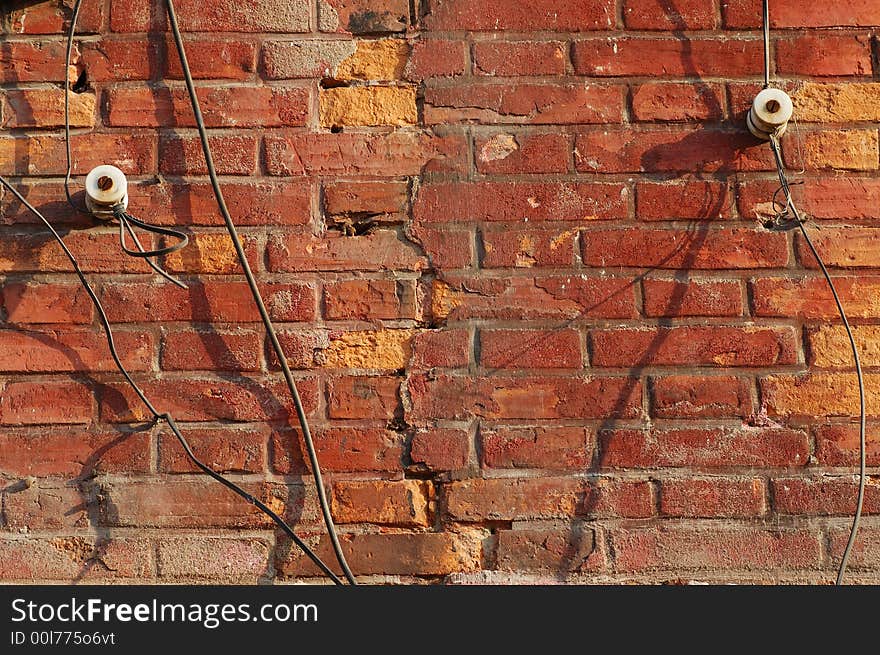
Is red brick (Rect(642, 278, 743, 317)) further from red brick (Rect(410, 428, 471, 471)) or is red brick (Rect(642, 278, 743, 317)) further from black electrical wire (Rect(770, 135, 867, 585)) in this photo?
red brick (Rect(410, 428, 471, 471))

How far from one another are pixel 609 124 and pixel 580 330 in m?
0.41

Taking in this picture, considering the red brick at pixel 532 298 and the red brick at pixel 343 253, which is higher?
the red brick at pixel 343 253

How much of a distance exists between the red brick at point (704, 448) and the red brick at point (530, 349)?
161 mm

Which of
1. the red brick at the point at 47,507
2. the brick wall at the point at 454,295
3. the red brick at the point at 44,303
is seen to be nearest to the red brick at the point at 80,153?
the brick wall at the point at 454,295

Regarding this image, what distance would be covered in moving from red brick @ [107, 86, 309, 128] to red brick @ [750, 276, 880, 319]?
94cm

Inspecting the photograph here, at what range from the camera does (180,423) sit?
1.84 meters

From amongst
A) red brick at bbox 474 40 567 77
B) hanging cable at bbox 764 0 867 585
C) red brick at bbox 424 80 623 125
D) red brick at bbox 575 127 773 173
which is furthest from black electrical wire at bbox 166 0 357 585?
hanging cable at bbox 764 0 867 585

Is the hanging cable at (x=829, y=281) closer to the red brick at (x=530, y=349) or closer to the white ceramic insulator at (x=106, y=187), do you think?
the red brick at (x=530, y=349)

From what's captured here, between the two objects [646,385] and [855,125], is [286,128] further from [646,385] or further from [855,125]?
[855,125]

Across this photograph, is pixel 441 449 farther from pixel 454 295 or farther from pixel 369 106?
pixel 369 106

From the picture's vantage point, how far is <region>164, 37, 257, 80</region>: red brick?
76.5 inches

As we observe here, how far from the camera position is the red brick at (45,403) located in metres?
1.84

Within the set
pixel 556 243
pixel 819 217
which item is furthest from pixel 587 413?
pixel 819 217

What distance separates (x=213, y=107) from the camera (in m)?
1.93
